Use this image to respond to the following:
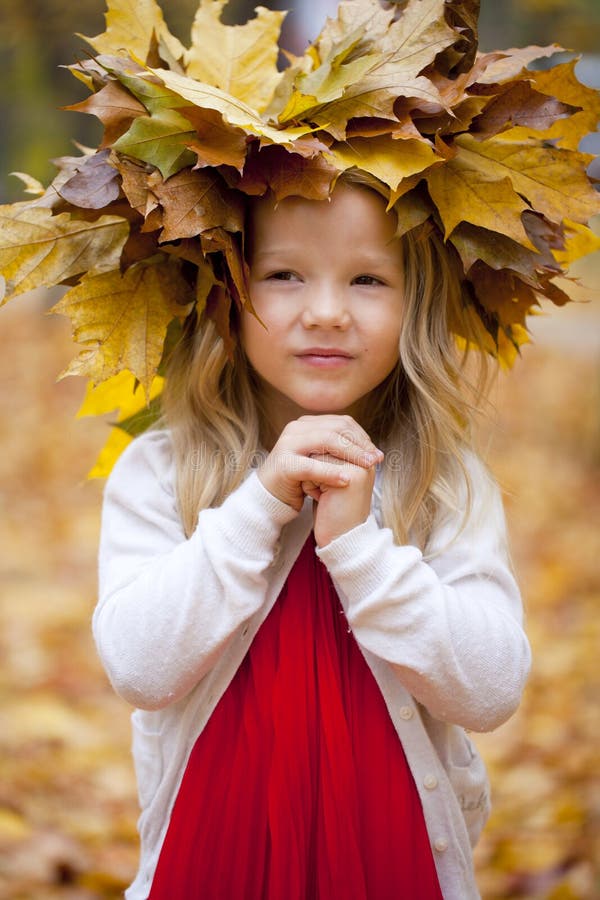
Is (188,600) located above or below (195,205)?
below

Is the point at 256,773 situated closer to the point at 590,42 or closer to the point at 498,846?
the point at 498,846

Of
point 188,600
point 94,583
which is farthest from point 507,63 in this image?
point 94,583

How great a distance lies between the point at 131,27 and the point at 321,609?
1.14m

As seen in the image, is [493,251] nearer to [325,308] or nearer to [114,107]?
[325,308]

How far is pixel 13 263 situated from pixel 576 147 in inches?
42.6

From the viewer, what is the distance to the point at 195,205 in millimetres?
1604

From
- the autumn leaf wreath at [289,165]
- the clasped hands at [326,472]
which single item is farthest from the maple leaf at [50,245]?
the clasped hands at [326,472]

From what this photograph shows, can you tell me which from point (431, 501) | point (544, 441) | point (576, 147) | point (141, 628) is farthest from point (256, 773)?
point (544, 441)

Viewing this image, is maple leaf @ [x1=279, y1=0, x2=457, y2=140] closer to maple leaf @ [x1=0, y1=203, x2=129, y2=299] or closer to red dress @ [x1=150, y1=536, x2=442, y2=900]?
maple leaf @ [x1=0, y1=203, x2=129, y2=299]

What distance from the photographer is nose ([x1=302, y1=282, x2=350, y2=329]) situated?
5.45 ft

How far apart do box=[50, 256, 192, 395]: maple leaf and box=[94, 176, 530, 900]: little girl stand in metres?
0.14

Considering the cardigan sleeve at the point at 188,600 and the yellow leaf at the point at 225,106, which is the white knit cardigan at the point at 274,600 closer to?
the cardigan sleeve at the point at 188,600

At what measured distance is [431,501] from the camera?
6.06 feet

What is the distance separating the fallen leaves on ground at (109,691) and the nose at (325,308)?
17.8 inches
